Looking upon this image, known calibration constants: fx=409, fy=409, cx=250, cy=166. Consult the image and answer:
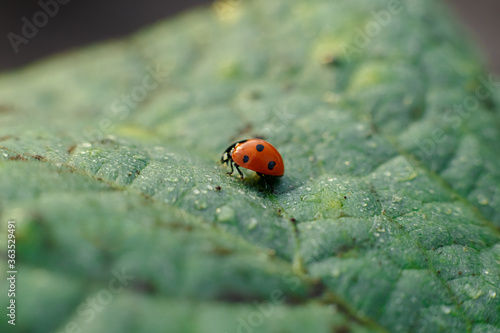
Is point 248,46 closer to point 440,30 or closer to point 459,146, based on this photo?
point 440,30

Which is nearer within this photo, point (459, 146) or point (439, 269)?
point (439, 269)

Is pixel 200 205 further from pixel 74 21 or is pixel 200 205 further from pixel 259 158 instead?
pixel 74 21

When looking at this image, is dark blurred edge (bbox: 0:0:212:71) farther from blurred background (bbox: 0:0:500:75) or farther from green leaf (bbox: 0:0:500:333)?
green leaf (bbox: 0:0:500:333)

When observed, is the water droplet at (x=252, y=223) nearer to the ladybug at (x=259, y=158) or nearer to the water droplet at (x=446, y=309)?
the ladybug at (x=259, y=158)

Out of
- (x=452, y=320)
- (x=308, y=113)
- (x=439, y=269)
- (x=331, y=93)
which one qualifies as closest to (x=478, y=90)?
(x=331, y=93)

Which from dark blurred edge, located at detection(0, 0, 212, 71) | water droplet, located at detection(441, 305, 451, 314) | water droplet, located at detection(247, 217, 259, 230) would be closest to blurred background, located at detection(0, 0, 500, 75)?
dark blurred edge, located at detection(0, 0, 212, 71)

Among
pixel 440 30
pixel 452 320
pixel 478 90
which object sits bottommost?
pixel 452 320

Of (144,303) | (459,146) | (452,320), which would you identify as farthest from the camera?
(459,146)
